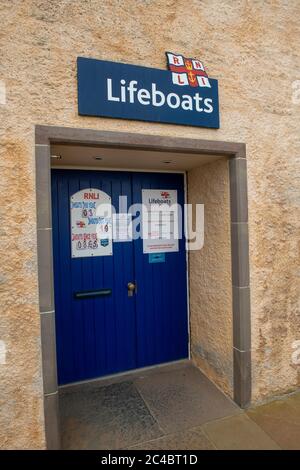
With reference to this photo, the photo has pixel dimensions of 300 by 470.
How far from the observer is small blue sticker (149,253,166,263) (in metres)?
3.44

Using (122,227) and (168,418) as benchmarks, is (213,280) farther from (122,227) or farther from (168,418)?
(168,418)

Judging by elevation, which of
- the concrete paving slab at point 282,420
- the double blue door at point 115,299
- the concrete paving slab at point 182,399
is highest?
the double blue door at point 115,299

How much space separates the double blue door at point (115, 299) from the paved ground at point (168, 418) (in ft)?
1.02

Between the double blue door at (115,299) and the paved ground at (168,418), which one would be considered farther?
the double blue door at (115,299)

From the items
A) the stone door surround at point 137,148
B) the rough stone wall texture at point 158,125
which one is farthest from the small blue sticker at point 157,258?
the rough stone wall texture at point 158,125

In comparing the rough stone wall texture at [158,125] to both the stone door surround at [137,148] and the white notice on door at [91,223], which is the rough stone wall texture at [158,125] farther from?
the white notice on door at [91,223]

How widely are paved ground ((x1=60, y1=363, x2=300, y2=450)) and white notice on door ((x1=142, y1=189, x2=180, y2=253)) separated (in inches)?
62.4

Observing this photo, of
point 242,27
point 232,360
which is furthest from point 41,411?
point 242,27

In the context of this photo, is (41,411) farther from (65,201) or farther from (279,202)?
(279,202)

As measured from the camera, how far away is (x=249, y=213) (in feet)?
9.09

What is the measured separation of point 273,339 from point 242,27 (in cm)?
320

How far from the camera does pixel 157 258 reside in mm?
3465

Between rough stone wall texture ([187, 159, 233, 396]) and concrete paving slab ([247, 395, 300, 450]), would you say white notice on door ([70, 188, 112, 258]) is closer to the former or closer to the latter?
rough stone wall texture ([187, 159, 233, 396])

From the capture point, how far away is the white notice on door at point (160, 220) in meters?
3.40
